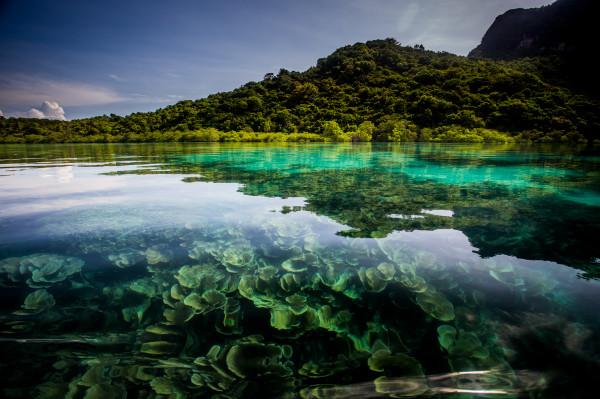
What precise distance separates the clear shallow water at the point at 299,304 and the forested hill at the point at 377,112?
137 ft

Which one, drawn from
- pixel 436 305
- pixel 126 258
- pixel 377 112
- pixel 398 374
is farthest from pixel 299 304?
pixel 377 112

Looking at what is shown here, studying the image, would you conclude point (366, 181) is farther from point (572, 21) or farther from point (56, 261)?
point (572, 21)

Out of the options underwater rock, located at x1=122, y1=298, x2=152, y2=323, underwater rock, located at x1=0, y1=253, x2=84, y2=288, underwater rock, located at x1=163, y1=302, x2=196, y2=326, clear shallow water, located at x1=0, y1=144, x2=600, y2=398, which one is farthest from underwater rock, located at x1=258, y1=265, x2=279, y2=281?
underwater rock, located at x1=0, y1=253, x2=84, y2=288

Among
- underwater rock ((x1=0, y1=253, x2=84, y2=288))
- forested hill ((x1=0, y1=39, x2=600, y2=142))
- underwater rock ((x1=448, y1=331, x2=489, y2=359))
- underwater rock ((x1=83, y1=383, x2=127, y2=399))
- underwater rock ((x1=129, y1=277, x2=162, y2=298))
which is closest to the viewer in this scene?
underwater rock ((x1=83, y1=383, x2=127, y2=399))

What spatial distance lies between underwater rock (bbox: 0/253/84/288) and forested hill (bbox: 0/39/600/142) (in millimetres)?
42892

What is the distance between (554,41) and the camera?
99000 mm

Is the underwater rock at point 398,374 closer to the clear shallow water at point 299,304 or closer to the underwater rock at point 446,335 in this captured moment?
the clear shallow water at point 299,304

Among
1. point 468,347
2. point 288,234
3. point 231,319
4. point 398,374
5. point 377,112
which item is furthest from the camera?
point 377,112

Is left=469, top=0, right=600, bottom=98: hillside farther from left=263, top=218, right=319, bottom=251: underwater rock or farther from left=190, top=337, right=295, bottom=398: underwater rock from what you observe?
left=190, top=337, right=295, bottom=398: underwater rock

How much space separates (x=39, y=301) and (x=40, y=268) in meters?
0.63

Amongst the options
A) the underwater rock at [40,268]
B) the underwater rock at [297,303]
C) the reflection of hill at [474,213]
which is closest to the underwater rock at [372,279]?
the underwater rock at [297,303]

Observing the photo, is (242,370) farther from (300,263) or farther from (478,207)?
(478,207)

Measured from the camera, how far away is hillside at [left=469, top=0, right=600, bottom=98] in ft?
220

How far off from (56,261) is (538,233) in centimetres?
518
